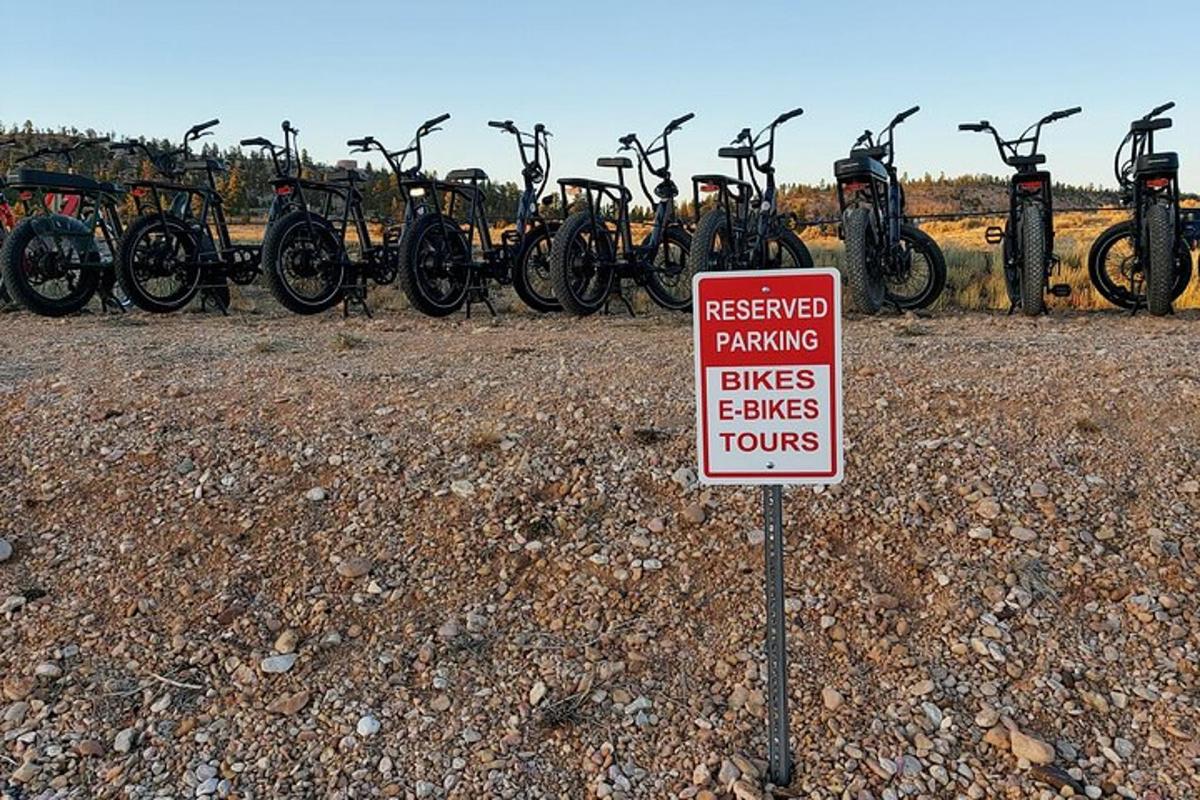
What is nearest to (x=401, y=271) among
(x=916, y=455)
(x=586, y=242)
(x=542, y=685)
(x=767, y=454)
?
(x=586, y=242)

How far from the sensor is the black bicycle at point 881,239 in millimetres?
7043

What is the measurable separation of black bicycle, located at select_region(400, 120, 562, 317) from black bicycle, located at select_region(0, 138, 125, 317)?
2.72m

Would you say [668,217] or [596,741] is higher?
[668,217]

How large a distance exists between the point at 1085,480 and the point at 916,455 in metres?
0.58

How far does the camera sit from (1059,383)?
4.31 metres

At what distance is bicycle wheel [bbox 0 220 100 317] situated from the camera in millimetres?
7230

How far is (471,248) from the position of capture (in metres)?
7.52

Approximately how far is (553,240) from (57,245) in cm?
398

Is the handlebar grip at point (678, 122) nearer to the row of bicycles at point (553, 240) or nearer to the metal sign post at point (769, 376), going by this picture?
the row of bicycles at point (553, 240)

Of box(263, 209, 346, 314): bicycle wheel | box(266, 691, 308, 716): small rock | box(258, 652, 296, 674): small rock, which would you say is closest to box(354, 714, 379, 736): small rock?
box(266, 691, 308, 716): small rock

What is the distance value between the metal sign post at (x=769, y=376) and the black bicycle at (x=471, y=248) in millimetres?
5372

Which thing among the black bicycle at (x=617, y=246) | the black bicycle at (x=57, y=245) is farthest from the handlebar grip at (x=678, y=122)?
the black bicycle at (x=57, y=245)

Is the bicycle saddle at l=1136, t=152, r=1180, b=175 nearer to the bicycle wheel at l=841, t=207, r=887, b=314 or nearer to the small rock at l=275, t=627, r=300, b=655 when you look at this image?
the bicycle wheel at l=841, t=207, r=887, b=314

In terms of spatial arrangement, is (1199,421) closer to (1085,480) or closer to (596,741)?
(1085,480)
